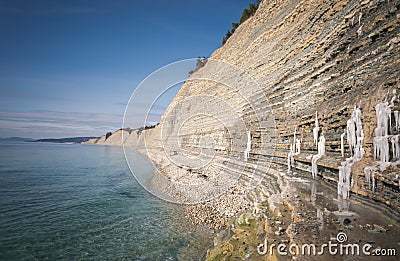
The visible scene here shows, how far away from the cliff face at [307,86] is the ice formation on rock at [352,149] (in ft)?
0.55

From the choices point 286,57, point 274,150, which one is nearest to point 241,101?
point 286,57

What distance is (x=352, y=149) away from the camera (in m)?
7.22

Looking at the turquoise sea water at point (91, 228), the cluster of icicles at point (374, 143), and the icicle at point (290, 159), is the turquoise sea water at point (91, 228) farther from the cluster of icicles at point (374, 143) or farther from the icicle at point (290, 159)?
the icicle at point (290, 159)

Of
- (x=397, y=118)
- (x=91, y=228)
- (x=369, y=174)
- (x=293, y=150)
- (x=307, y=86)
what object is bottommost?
(x=91, y=228)

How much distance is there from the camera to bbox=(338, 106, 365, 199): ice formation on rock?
6805mm

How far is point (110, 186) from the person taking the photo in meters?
20.8

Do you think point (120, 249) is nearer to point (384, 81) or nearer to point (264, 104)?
point (384, 81)

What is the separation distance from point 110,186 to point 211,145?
1026 cm

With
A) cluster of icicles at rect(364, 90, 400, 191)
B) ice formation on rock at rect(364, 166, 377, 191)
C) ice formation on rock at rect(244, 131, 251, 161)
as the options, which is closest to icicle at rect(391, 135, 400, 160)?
cluster of icicles at rect(364, 90, 400, 191)

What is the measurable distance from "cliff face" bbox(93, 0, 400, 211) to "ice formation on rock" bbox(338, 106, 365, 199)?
17 centimetres

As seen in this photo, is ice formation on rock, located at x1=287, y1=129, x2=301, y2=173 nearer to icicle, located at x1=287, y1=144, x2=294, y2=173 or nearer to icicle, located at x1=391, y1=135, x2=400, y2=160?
icicle, located at x1=287, y1=144, x2=294, y2=173

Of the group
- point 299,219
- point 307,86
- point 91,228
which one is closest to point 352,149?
point 299,219

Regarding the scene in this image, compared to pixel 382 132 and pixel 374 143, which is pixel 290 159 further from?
pixel 382 132

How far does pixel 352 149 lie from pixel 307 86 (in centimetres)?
513
